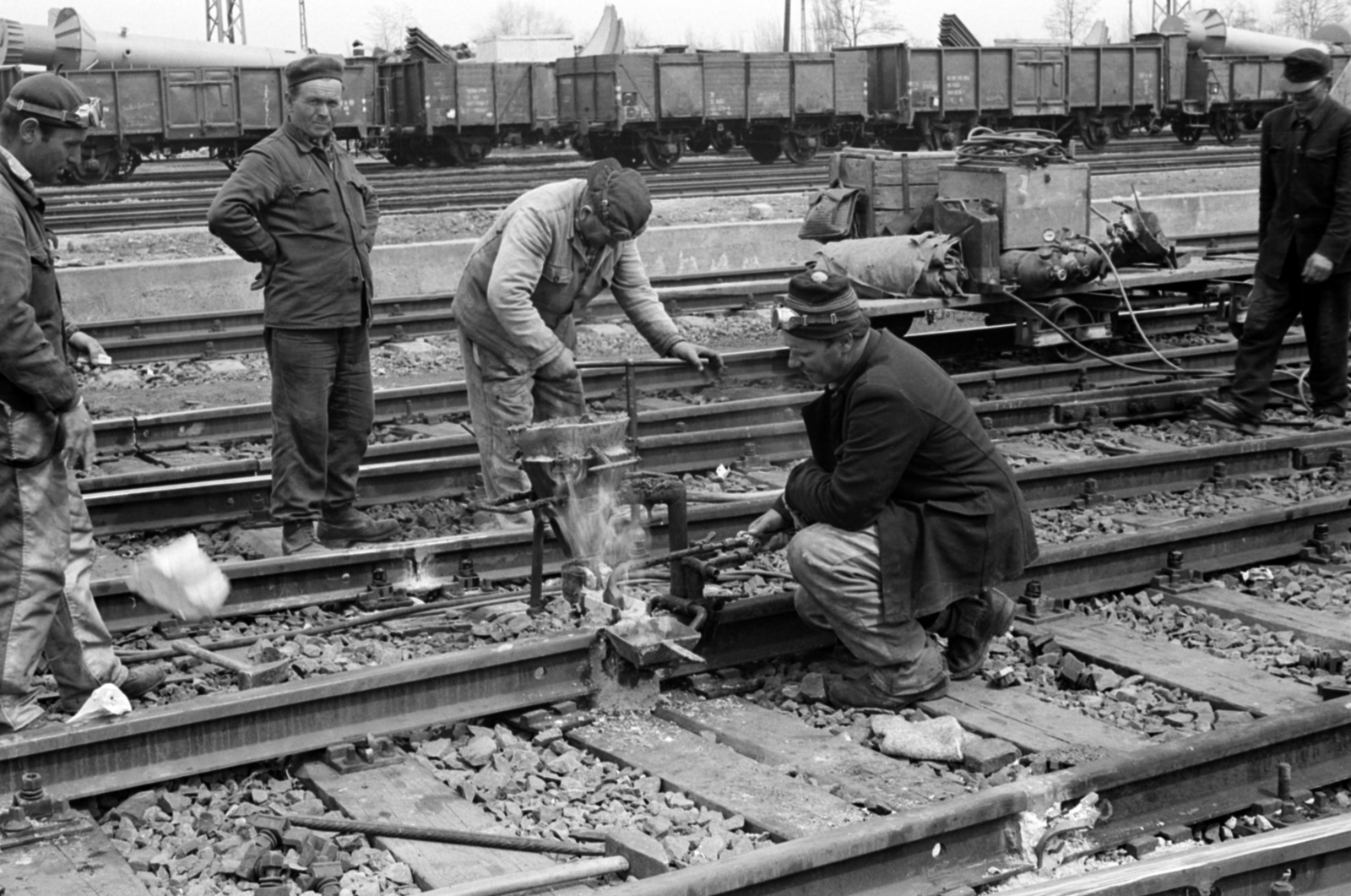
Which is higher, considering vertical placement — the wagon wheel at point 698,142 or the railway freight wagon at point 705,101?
the railway freight wagon at point 705,101

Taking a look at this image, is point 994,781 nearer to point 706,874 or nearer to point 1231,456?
point 706,874

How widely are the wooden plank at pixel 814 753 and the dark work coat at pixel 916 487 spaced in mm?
452

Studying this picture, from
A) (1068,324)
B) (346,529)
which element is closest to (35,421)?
(346,529)

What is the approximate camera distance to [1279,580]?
21.6 feet

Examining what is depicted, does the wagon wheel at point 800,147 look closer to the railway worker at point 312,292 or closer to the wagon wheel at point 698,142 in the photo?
the wagon wheel at point 698,142

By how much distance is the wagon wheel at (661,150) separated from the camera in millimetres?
31231

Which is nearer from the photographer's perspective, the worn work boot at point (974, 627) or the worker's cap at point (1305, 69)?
the worn work boot at point (974, 627)

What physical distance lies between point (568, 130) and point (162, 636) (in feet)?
87.5

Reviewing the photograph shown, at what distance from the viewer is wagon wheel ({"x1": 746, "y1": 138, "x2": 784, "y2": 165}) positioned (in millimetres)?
32844

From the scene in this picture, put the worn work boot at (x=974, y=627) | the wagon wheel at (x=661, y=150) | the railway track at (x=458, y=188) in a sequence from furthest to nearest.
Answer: the wagon wheel at (x=661, y=150) < the railway track at (x=458, y=188) < the worn work boot at (x=974, y=627)

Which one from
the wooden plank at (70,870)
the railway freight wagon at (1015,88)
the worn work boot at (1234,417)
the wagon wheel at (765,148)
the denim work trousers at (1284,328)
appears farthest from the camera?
the wagon wheel at (765,148)

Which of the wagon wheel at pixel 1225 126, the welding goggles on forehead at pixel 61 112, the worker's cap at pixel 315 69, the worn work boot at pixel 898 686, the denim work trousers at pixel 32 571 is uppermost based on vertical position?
the wagon wheel at pixel 1225 126

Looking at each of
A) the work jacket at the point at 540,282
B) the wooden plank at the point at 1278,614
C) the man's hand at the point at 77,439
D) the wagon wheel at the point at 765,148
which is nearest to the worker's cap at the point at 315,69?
the work jacket at the point at 540,282

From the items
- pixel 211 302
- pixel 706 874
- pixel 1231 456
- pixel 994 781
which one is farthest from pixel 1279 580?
pixel 211 302
